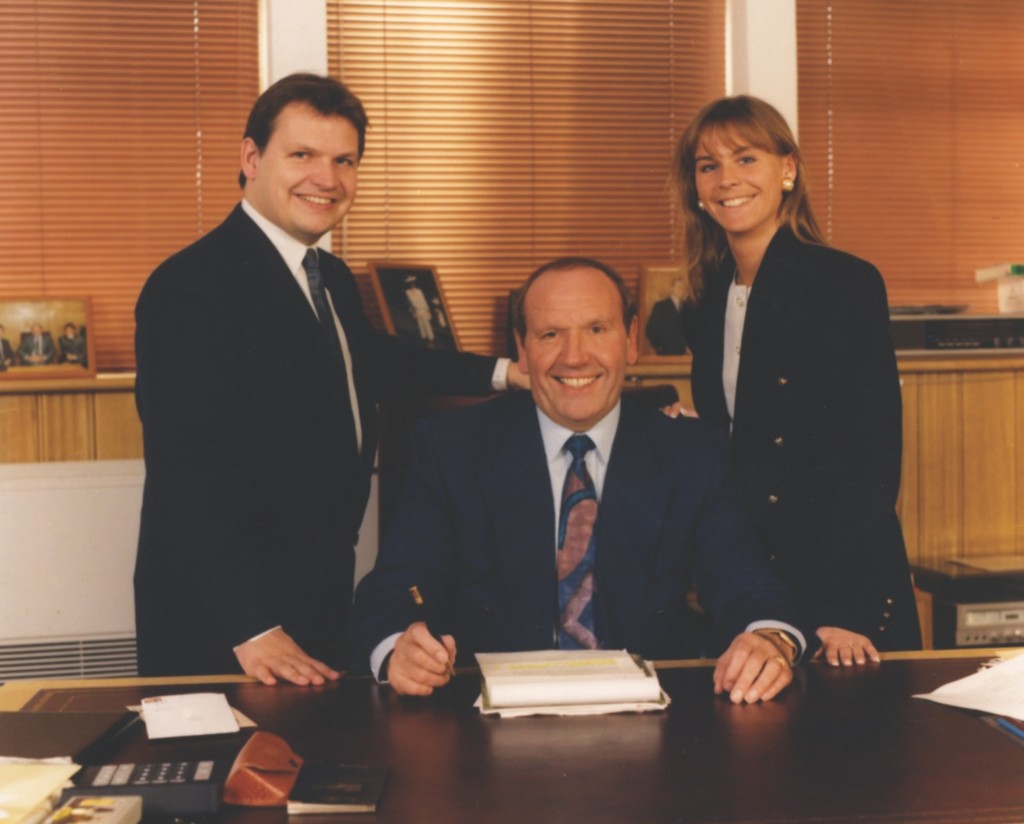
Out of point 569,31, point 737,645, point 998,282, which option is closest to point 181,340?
point 737,645

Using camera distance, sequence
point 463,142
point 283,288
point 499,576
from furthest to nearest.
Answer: point 463,142 < point 283,288 < point 499,576

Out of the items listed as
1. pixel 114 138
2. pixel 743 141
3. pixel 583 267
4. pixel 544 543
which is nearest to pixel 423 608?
pixel 544 543

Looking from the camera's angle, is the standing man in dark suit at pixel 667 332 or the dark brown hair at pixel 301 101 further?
the standing man in dark suit at pixel 667 332

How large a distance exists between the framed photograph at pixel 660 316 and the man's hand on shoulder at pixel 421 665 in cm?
197

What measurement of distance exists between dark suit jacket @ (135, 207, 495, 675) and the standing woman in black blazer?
2.41ft

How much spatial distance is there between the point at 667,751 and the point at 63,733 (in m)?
0.66

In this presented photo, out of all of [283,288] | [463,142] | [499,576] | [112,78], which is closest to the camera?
[499,576]

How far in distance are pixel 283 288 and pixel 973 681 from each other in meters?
1.26

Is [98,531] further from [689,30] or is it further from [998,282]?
[998,282]

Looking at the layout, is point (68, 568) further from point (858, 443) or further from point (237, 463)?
point (858, 443)

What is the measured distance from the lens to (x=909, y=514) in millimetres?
3465

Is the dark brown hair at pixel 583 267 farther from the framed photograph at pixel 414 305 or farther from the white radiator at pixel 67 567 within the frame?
the white radiator at pixel 67 567

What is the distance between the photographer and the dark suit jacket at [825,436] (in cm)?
211

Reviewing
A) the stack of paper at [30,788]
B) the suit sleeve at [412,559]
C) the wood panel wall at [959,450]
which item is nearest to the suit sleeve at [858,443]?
A: the suit sleeve at [412,559]
